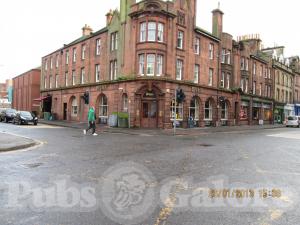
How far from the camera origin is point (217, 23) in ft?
113

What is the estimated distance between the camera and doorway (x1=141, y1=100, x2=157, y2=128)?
26.3 meters

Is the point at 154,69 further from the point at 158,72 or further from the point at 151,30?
the point at 151,30

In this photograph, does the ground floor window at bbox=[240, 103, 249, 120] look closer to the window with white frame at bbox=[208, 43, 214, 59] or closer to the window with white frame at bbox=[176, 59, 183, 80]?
the window with white frame at bbox=[208, 43, 214, 59]

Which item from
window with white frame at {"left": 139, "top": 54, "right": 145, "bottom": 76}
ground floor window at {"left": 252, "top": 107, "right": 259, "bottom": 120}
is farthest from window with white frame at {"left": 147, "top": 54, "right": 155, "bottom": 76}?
ground floor window at {"left": 252, "top": 107, "right": 259, "bottom": 120}

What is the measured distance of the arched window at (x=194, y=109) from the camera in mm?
30234

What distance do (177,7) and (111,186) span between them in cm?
2548

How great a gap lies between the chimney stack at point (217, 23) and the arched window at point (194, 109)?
10129mm

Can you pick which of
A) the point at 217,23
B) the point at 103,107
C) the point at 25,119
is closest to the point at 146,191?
the point at 25,119

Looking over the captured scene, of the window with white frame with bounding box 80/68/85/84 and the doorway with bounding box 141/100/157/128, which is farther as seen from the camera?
the window with white frame with bounding box 80/68/85/84

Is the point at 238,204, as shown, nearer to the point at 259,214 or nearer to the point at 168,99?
the point at 259,214

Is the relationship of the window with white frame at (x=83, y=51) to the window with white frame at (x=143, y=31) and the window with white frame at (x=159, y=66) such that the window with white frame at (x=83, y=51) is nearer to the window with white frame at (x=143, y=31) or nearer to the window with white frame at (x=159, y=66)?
the window with white frame at (x=143, y=31)

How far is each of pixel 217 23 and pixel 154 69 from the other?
13919 millimetres

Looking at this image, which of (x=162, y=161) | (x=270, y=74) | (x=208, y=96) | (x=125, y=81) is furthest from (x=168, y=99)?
(x=270, y=74)

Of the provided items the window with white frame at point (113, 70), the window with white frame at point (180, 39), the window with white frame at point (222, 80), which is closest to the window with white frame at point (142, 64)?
the window with white frame at point (113, 70)
